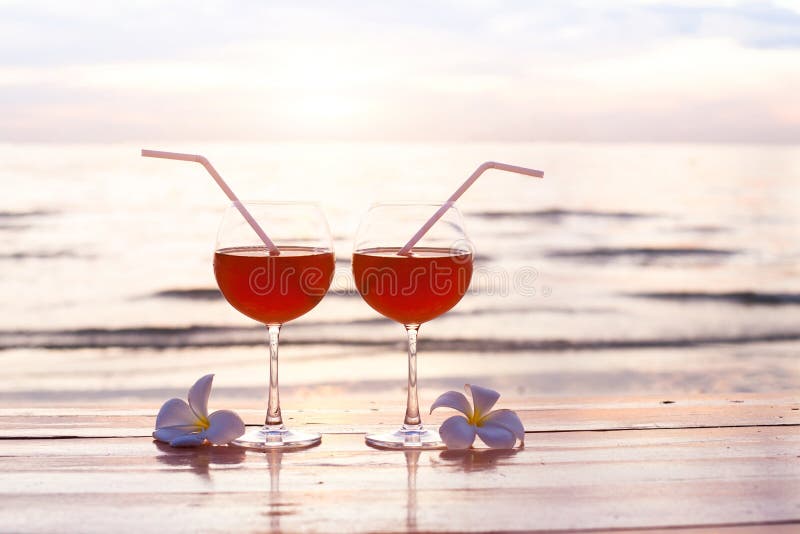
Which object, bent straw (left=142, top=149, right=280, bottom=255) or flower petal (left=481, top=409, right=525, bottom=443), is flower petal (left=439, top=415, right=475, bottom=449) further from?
bent straw (left=142, top=149, right=280, bottom=255)

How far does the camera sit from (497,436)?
210 cm

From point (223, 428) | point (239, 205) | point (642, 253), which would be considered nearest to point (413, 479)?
point (223, 428)

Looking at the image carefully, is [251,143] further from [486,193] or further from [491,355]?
[491,355]

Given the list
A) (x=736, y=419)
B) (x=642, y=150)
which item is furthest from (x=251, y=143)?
(x=736, y=419)

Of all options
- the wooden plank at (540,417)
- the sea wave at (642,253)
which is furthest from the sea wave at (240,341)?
the wooden plank at (540,417)

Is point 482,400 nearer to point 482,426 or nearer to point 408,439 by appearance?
point 482,426

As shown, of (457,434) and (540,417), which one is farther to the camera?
(540,417)

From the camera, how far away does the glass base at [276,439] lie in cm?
212

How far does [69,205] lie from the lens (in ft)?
72.1

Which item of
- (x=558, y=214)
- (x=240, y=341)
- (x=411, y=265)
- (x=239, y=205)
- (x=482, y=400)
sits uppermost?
(x=558, y=214)

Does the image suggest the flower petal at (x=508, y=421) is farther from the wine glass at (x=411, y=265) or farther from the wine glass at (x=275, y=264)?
the wine glass at (x=275, y=264)

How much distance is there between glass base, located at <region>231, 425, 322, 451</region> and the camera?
6.94 feet

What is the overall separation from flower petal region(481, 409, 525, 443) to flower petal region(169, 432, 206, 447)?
64cm

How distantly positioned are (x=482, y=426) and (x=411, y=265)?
1.37 ft
